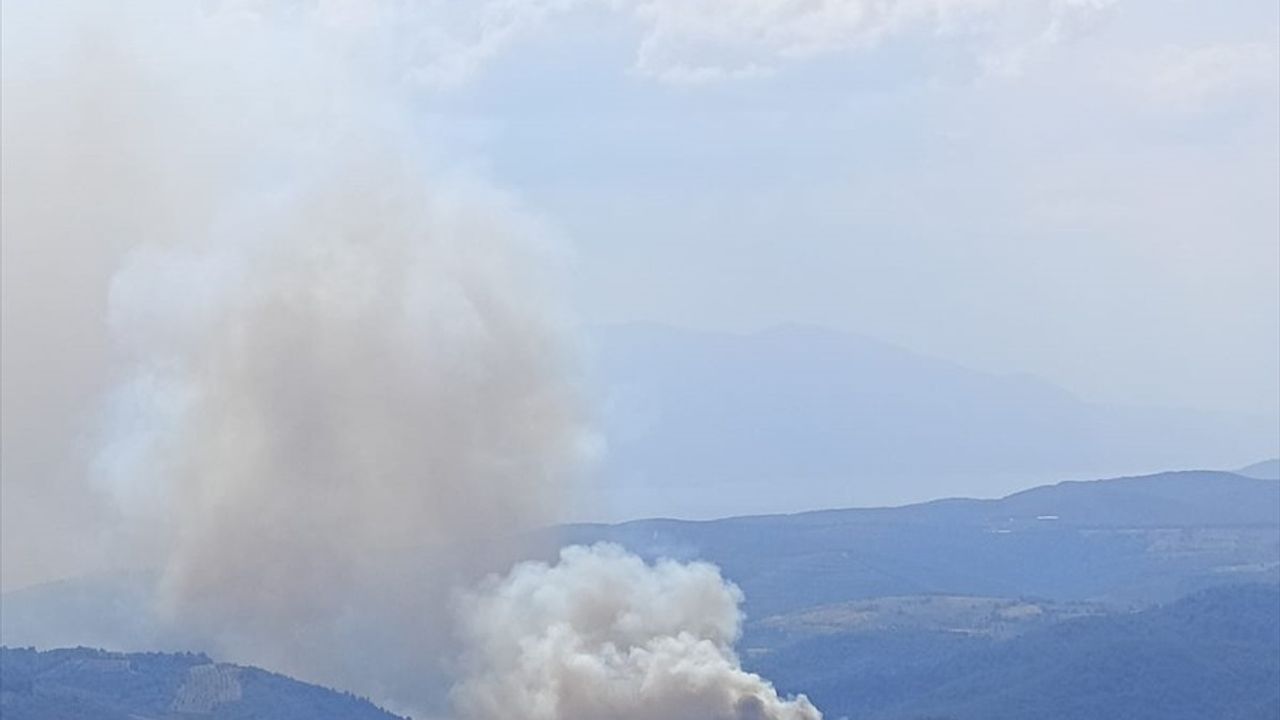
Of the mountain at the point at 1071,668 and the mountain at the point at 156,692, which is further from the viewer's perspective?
the mountain at the point at 1071,668

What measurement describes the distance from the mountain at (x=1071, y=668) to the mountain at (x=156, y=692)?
1847 inches

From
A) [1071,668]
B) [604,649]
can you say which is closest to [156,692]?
[604,649]

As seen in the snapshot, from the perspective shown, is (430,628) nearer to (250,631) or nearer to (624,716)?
(250,631)

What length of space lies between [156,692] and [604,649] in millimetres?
27390

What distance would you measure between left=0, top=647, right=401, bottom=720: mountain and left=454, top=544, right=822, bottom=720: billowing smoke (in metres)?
7.75

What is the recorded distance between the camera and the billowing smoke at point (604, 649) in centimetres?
10362

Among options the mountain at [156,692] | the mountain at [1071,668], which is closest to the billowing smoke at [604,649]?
the mountain at [156,692]

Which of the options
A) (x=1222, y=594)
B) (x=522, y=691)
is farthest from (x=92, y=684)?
(x=1222, y=594)

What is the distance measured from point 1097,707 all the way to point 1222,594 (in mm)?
44498

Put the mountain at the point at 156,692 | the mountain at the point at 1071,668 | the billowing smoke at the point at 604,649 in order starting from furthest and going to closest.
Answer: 1. the mountain at the point at 1071,668
2. the mountain at the point at 156,692
3. the billowing smoke at the point at 604,649

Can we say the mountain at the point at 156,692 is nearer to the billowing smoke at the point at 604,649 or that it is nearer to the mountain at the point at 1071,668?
the billowing smoke at the point at 604,649

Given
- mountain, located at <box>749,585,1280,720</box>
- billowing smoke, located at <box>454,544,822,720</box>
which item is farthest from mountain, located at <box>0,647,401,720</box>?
mountain, located at <box>749,585,1280,720</box>

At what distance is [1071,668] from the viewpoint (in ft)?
529

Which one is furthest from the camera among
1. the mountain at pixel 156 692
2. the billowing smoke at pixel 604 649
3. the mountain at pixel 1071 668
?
the mountain at pixel 1071 668
